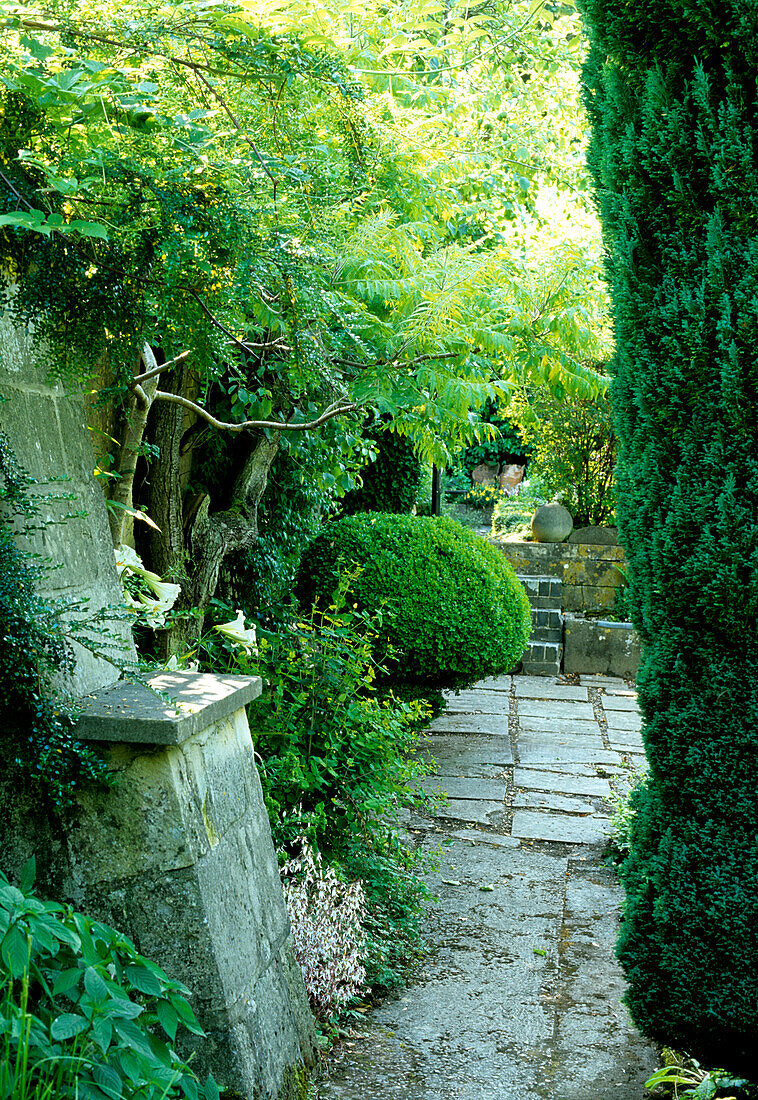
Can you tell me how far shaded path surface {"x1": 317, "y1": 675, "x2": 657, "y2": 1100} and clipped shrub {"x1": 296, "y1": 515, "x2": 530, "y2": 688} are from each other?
662 mm

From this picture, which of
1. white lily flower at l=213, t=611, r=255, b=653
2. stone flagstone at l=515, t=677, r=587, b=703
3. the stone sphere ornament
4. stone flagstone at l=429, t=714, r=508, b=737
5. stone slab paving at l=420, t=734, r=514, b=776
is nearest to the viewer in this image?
white lily flower at l=213, t=611, r=255, b=653

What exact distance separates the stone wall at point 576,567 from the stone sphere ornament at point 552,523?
0.37 feet

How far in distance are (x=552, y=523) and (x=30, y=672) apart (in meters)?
8.37

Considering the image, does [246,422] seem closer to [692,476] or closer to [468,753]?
[692,476]

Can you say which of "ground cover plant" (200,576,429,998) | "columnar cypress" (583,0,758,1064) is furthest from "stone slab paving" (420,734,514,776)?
"columnar cypress" (583,0,758,1064)

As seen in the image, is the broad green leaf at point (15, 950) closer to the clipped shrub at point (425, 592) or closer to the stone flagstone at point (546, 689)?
the clipped shrub at point (425, 592)

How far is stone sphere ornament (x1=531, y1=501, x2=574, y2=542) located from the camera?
9836mm

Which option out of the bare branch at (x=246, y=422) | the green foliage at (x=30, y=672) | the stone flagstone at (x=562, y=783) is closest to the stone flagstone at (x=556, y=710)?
the stone flagstone at (x=562, y=783)

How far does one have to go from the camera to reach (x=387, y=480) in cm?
727

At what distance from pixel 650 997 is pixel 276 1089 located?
3.65 ft

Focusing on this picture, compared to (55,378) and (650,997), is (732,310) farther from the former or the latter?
(650,997)

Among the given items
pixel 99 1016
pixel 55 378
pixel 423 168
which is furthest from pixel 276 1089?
pixel 423 168

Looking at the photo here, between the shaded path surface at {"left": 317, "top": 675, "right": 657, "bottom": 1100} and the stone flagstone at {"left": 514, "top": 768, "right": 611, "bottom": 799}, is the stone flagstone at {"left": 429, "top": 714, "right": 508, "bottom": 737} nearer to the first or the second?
the shaded path surface at {"left": 317, "top": 675, "right": 657, "bottom": 1100}

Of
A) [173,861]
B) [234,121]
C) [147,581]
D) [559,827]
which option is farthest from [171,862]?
A: [559,827]
